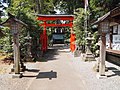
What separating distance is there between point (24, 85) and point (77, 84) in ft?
6.64

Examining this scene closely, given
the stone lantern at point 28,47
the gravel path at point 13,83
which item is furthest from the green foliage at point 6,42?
the gravel path at point 13,83

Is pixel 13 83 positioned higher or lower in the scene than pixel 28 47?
lower

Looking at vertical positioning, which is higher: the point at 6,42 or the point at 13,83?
the point at 6,42

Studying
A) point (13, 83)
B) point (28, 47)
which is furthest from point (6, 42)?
point (13, 83)

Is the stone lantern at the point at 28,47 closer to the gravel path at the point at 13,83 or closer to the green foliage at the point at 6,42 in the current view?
the green foliage at the point at 6,42

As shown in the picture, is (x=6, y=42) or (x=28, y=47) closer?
(x=6, y=42)

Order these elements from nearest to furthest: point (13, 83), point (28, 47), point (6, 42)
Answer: point (13, 83), point (6, 42), point (28, 47)

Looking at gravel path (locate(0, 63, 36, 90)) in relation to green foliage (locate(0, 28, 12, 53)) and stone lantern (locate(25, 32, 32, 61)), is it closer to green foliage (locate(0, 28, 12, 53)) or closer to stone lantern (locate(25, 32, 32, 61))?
green foliage (locate(0, 28, 12, 53))

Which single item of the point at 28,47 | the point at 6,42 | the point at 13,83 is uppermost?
the point at 6,42

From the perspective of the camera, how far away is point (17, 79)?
1027cm

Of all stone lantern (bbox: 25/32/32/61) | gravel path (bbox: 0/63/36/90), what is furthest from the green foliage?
gravel path (bbox: 0/63/36/90)

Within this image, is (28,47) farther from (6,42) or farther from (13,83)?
(13,83)

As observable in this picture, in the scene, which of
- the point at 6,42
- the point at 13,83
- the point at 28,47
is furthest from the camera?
the point at 28,47

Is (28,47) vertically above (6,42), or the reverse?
(6,42)
